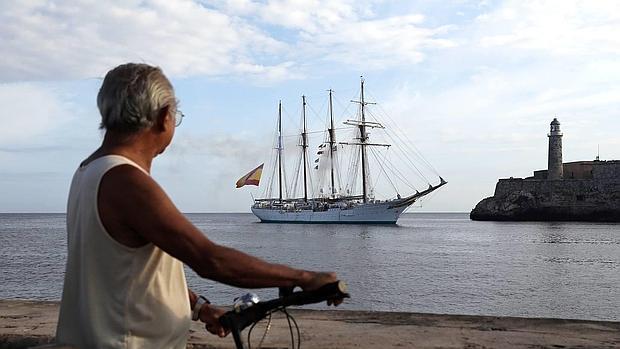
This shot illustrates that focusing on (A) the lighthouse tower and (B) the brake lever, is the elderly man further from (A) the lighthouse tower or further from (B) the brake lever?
(A) the lighthouse tower

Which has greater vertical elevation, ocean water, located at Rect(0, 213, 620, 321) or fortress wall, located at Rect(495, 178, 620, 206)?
fortress wall, located at Rect(495, 178, 620, 206)

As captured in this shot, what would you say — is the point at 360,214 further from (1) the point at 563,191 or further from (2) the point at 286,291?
(2) the point at 286,291

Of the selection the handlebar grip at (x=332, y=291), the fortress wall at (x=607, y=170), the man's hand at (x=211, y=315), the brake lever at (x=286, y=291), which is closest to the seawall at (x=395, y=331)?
the man's hand at (x=211, y=315)

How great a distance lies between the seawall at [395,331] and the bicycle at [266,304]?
1.40 m

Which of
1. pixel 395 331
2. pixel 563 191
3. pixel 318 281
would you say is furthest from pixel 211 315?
pixel 563 191

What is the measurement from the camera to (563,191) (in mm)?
85875

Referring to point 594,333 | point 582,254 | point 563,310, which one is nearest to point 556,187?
point 582,254

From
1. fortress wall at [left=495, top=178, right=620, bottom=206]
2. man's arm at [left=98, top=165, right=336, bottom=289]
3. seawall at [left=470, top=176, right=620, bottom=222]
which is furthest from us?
seawall at [left=470, top=176, right=620, bottom=222]

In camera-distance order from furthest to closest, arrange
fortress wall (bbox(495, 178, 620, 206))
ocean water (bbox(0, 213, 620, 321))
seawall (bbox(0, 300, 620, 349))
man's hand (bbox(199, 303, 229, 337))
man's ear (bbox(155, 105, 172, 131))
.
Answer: fortress wall (bbox(495, 178, 620, 206)) < ocean water (bbox(0, 213, 620, 321)) < seawall (bbox(0, 300, 620, 349)) < man's hand (bbox(199, 303, 229, 337)) < man's ear (bbox(155, 105, 172, 131))

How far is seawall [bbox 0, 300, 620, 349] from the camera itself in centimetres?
372

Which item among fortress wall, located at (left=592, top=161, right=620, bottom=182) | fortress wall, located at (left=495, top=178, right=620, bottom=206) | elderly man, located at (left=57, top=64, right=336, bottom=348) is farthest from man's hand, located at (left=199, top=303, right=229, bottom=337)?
fortress wall, located at (left=592, top=161, right=620, bottom=182)

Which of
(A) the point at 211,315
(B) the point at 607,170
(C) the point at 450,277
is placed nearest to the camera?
(A) the point at 211,315

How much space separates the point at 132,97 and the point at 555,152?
8883 centimetres

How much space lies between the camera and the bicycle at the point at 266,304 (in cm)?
195
